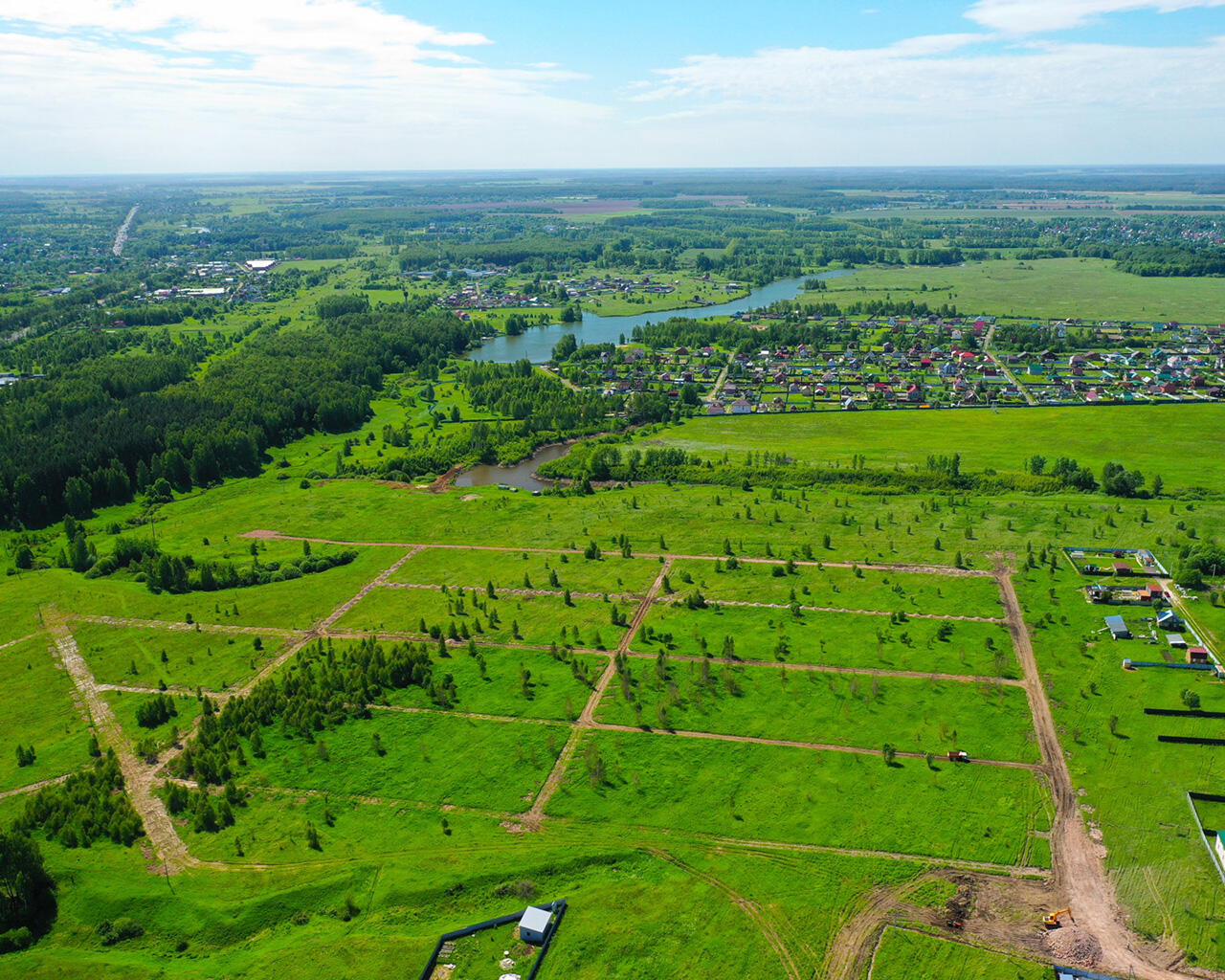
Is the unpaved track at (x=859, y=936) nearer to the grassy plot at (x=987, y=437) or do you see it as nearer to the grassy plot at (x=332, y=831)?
the grassy plot at (x=332, y=831)

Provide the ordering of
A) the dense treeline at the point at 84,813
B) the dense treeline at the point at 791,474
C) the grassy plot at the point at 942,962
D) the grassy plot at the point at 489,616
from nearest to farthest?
the grassy plot at the point at 942,962 → the dense treeline at the point at 84,813 → the grassy plot at the point at 489,616 → the dense treeline at the point at 791,474

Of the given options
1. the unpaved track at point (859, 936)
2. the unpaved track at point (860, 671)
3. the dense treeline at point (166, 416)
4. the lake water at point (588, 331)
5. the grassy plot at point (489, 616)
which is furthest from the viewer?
the lake water at point (588, 331)

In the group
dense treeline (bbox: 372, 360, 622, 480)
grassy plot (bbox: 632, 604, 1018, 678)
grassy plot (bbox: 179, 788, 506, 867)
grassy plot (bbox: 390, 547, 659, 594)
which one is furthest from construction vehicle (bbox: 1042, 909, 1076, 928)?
dense treeline (bbox: 372, 360, 622, 480)

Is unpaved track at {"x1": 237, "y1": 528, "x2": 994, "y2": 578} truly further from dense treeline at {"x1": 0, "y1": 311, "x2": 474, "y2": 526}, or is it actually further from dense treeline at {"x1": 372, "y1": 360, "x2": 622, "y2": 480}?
dense treeline at {"x1": 0, "y1": 311, "x2": 474, "y2": 526}

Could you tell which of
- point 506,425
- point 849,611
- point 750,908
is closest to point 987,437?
point 849,611

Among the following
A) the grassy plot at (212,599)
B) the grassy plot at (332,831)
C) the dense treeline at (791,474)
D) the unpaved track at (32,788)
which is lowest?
the unpaved track at (32,788)

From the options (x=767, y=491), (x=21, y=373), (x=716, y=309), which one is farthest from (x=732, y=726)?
(x=716, y=309)

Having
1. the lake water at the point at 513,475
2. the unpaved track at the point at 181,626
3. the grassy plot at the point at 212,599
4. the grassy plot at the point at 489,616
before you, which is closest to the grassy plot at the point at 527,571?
the grassy plot at the point at 489,616
